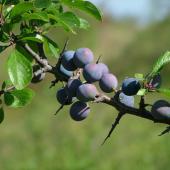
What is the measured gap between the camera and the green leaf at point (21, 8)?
1.59m

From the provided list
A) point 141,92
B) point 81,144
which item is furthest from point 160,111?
point 81,144

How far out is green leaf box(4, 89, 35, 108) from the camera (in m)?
1.74

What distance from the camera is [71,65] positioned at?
1.67 meters

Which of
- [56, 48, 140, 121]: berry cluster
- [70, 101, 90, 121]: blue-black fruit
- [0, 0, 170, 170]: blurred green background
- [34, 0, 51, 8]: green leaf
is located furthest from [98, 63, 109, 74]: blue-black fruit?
[0, 0, 170, 170]: blurred green background

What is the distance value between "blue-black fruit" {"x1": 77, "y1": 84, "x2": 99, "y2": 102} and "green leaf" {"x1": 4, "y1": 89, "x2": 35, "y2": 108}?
213mm

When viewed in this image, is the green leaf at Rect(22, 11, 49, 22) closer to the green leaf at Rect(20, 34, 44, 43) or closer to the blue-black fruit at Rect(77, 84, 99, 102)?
the green leaf at Rect(20, 34, 44, 43)

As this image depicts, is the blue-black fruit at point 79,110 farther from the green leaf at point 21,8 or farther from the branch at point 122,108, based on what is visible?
the green leaf at point 21,8

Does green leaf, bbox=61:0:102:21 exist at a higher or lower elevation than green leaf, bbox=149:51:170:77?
higher

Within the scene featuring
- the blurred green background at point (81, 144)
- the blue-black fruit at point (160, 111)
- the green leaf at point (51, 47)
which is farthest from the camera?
the blurred green background at point (81, 144)

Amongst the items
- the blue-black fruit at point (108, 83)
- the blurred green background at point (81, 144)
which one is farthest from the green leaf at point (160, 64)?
the blurred green background at point (81, 144)

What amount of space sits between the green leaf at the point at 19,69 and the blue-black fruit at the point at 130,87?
0.25 metres

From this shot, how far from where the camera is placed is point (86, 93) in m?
1.54

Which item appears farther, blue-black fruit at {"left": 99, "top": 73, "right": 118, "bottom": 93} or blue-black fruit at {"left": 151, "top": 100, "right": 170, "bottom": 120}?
blue-black fruit at {"left": 99, "top": 73, "right": 118, "bottom": 93}

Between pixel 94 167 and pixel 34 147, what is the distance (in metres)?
1.12
